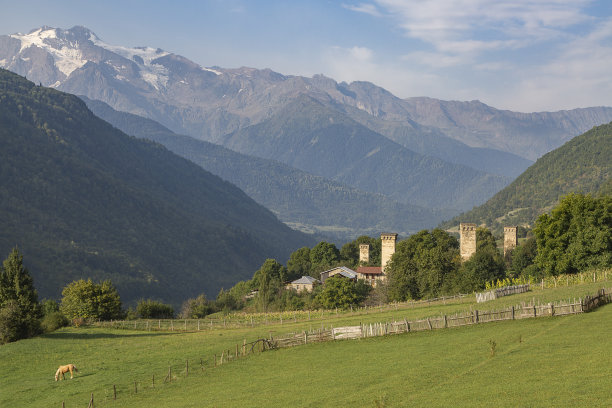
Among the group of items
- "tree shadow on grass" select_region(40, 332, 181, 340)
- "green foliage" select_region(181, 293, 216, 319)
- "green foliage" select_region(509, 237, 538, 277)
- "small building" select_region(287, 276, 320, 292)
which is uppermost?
"green foliage" select_region(509, 237, 538, 277)

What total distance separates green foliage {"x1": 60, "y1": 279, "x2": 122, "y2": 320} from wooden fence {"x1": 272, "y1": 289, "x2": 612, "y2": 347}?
5019 cm

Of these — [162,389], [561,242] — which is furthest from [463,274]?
[162,389]

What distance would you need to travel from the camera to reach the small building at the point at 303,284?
5062 inches

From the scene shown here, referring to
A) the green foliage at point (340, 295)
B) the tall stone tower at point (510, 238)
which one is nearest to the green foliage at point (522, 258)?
the tall stone tower at point (510, 238)

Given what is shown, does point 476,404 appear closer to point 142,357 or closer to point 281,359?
point 281,359

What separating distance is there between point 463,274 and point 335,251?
209ft

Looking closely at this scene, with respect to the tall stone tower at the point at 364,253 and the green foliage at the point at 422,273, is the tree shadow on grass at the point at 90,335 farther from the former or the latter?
the tall stone tower at the point at 364,253

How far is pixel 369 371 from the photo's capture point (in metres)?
39.8

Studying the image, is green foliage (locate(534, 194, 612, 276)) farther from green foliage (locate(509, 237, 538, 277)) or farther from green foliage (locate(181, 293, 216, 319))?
green foliage (locate(181, 293, 216, 319))

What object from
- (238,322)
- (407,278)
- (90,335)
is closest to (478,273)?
(407,278)

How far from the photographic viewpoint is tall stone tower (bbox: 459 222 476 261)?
11306 centimetres

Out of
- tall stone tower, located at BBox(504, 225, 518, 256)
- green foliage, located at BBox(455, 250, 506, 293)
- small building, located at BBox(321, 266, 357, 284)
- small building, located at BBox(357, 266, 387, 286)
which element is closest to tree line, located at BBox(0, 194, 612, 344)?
green foliage, located at BBox(455, 250, 506, 293)

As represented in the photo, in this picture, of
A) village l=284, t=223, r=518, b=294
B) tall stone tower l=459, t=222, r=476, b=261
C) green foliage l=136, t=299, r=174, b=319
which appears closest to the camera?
green foliage l=136, t=299, r=174, b=319

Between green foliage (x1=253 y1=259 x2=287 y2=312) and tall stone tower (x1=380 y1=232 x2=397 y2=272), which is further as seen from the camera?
tall stone tower (x1=380 y1=232 x2=397 y2=272)
